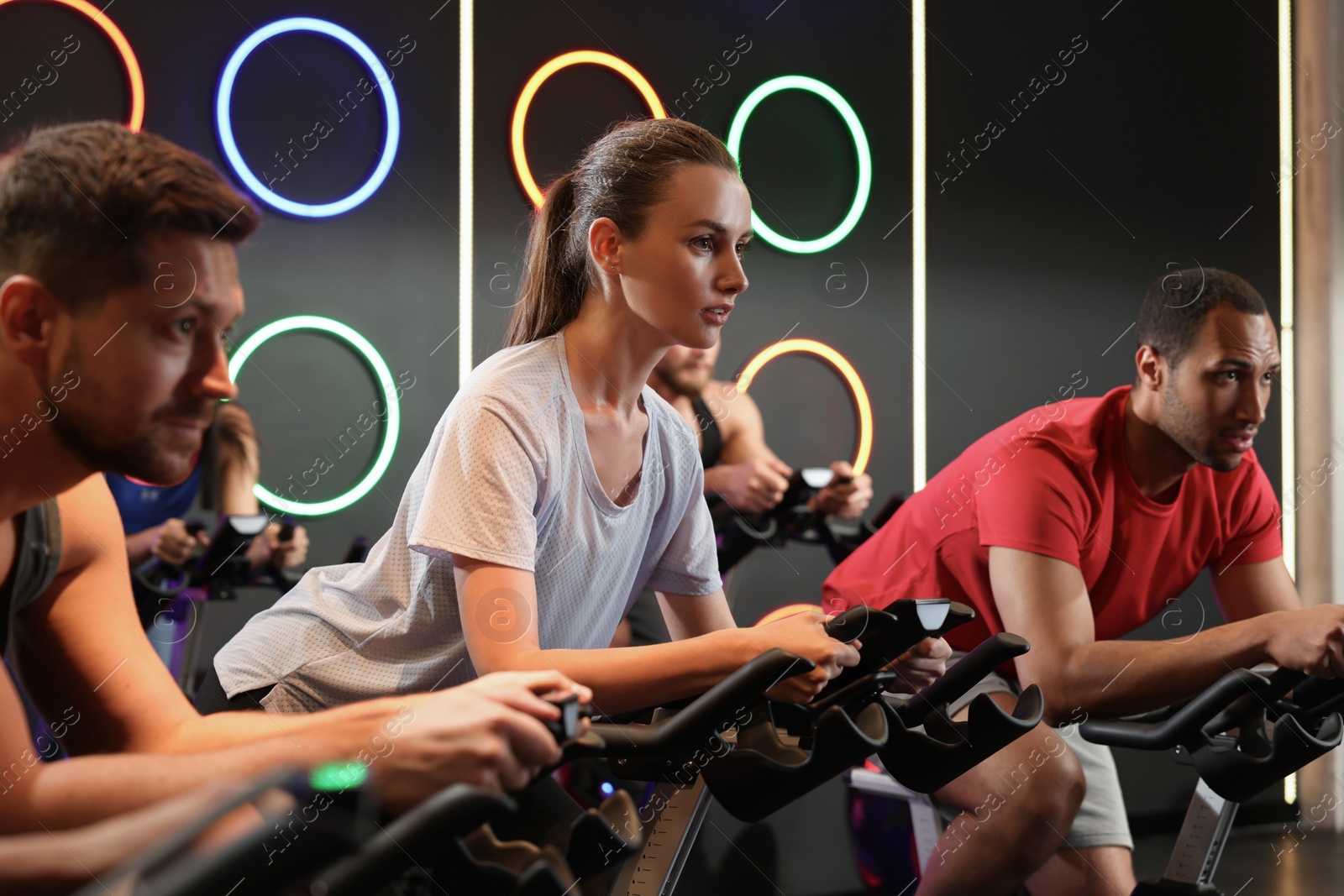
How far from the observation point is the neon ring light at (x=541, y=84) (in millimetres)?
3092

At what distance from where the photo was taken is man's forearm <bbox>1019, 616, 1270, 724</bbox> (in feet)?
6.47

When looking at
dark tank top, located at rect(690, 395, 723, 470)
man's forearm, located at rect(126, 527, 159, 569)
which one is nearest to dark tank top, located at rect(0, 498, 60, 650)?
man's forearm, located at rect(126, 527, 159, 569)

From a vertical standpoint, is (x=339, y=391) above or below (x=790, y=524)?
above

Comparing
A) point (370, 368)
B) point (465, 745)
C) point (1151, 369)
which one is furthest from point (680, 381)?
point (465, 745)

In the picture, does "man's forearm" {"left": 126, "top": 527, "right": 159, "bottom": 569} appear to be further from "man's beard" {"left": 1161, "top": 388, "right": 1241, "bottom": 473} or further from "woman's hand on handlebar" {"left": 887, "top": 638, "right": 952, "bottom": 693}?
"man's beard" {"left": 1161, "top": 388, "right": 1241, "bottom": 473}

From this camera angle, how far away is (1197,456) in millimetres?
2301

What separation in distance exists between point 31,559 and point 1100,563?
1.85m

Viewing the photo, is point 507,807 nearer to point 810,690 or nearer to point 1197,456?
point 810,690

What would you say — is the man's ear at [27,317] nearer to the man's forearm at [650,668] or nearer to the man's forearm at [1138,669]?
the man's forearm at [650,668]

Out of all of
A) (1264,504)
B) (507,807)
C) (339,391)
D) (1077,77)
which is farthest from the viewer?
(1077,77)

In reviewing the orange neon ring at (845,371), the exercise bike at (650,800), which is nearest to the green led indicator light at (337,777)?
the exercise bike at (650,800)

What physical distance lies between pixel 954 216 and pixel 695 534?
7.54ft

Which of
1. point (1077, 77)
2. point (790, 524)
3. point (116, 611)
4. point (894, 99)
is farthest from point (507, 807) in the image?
point (1077, 77)

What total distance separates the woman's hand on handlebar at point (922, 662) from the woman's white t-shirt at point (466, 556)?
437 millimetres
